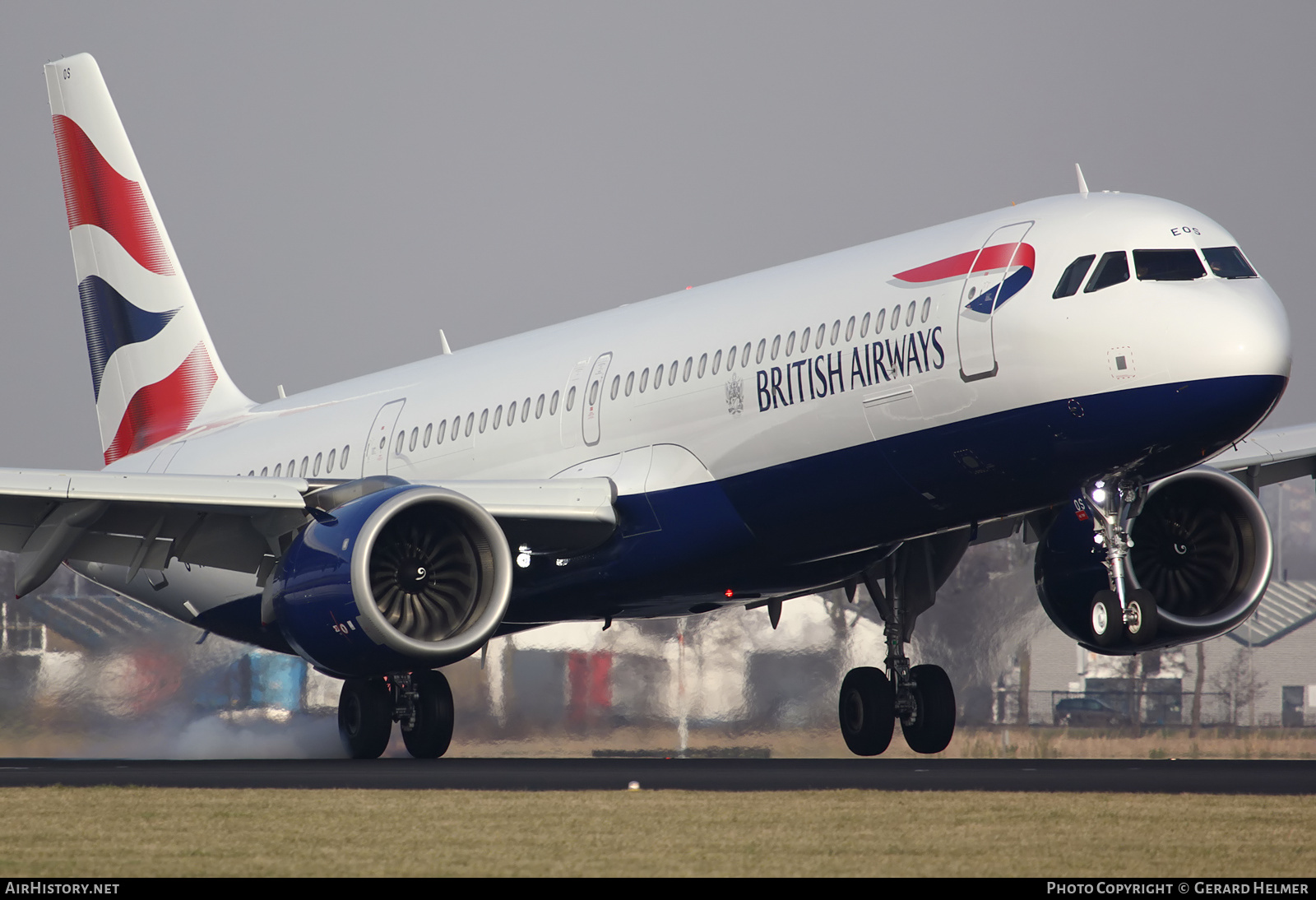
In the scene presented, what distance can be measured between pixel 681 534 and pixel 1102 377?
4.87 meters

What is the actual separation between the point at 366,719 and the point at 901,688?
6797 millimetres

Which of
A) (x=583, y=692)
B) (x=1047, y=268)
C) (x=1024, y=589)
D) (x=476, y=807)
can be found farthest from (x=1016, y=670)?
(x=476, y=807)

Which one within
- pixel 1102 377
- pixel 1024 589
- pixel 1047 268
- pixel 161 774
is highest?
pixel 1047 268

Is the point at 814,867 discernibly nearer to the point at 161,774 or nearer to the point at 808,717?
the point at 161,774

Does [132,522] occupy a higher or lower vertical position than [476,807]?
higher

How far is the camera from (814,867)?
9508 millimetres

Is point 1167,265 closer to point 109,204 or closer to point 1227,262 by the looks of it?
point 1227,262

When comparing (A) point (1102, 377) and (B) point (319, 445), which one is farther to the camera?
(B) point (319, 445)

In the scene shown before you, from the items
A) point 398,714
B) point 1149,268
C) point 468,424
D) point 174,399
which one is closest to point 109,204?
point 174,399

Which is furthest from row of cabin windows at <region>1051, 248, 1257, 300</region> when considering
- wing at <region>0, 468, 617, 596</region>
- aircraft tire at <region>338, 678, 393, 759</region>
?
aircraft tire at <region>338, 678, 393, 759</region>

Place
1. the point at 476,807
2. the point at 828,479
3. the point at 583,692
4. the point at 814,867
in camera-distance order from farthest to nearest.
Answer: the point at 583,692 < the point at 828,479 < the point at 476,807 < the point at 814,867

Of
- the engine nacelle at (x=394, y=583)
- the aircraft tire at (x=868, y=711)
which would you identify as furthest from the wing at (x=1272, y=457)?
the engine nacelle at (x=394, y=583)

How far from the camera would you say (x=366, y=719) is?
902 inches

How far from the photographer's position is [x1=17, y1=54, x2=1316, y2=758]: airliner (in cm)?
1521
